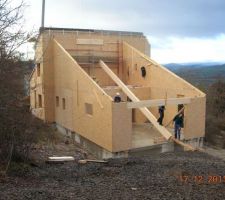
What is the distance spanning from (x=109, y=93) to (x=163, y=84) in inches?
138

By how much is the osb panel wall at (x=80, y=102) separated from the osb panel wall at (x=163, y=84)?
494 cm

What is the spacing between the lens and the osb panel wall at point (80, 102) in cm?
1939

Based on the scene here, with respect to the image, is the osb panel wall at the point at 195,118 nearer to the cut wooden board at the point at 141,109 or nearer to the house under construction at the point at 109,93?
the house under construction at the point at 109,93

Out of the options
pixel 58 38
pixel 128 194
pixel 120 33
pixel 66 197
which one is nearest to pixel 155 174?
pixel 128 194

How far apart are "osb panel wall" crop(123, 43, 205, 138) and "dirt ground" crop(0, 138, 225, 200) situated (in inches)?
325

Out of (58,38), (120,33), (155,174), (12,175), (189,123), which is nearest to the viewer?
(12,175)

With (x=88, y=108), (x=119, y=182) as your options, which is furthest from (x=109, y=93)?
(x=119, y=182)

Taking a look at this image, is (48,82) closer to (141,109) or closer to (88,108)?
(88,108)

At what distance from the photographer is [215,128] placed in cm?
2955

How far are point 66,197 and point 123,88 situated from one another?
15861 mm

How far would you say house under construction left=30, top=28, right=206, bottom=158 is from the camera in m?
19.5

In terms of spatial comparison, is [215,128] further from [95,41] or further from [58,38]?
[58,38]
